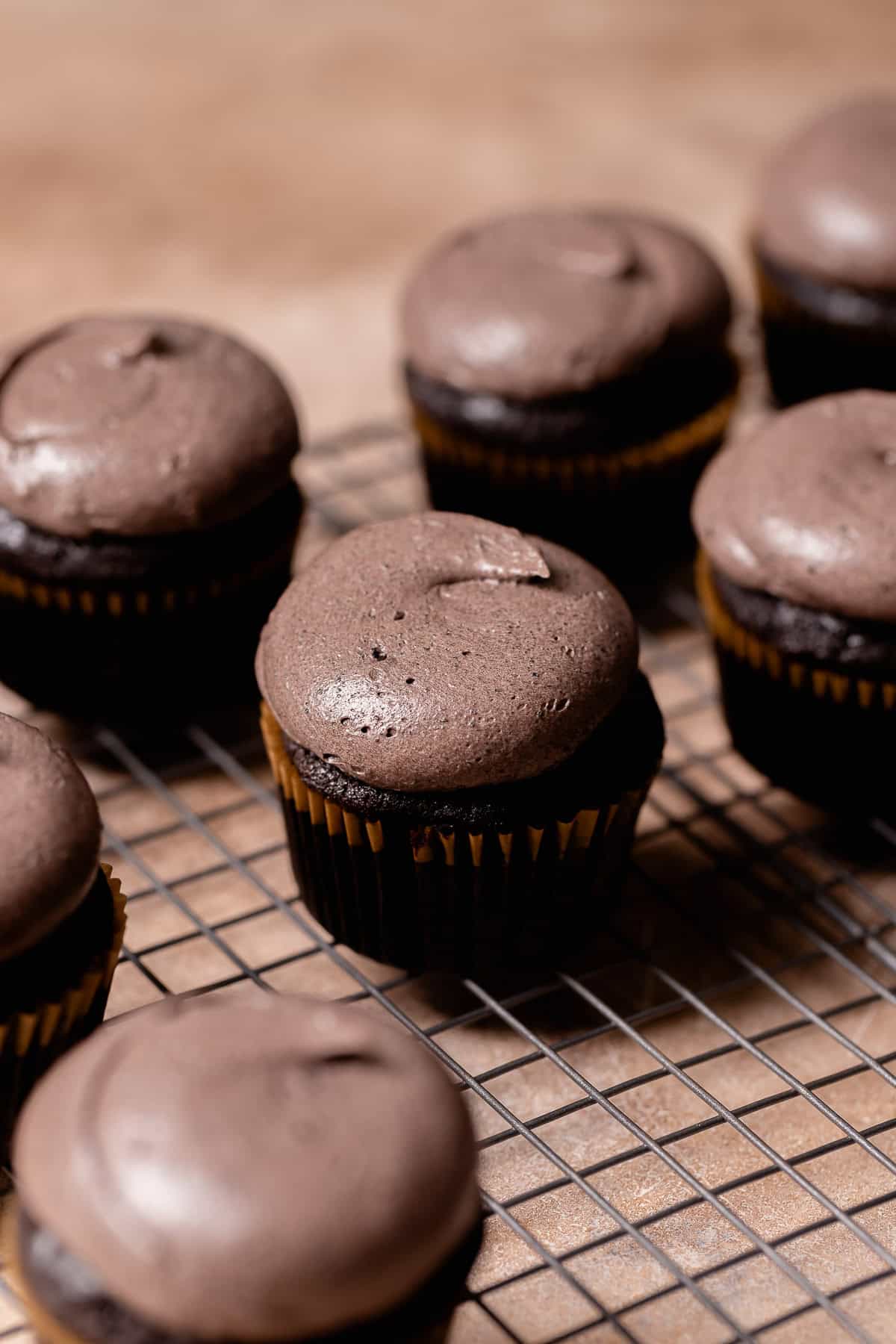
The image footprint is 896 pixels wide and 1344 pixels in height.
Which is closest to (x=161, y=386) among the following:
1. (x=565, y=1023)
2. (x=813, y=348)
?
(x=565, y=1023)

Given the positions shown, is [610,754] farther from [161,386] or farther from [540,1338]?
[161,386]

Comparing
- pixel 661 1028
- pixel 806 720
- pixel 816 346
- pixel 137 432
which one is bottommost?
pixel 661 1028

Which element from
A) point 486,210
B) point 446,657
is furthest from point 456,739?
point 486,210

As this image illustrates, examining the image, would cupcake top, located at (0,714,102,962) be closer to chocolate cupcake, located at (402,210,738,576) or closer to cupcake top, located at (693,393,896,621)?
cupcake top, located at (693,393,896,621)

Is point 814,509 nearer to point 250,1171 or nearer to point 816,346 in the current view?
point 816,346

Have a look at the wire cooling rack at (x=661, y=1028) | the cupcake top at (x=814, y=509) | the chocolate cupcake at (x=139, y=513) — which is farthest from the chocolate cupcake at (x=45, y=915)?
the cupcake top at (x=814, y=509)

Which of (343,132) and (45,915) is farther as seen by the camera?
(343,132)

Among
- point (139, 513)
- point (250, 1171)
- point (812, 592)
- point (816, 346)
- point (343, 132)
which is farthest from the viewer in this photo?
point (343, 132)
